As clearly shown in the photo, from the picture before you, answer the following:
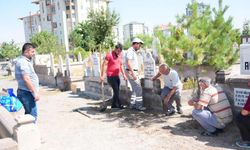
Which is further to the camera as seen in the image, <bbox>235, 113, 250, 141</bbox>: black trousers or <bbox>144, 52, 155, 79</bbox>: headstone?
<bbox>144, 52, 155, 79</bbox>: headstone

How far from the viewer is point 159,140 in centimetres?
557

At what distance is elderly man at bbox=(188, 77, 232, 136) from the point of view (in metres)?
5.38

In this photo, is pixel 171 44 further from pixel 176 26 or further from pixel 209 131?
pixel 209 131

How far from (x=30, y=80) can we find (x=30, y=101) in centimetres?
43

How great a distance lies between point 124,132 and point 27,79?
87.1 inches

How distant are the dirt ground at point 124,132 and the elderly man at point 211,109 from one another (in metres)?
0.21

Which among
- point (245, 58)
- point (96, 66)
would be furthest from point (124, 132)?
point (96, 66)

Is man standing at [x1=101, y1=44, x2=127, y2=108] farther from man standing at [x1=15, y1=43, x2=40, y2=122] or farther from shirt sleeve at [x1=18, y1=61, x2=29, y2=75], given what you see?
shirt sleeve at [x1=18, y1=61, x2=29, y2=75]

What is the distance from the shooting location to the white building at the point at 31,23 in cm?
8026

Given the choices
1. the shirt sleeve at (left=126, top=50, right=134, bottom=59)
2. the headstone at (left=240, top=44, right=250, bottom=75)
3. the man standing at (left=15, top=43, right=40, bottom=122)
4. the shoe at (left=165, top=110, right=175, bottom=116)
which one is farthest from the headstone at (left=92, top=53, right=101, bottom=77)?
the headstone at (left=240, top=44, right=250, bottom=75)

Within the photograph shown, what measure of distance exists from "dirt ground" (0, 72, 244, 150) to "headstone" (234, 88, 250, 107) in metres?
0.49

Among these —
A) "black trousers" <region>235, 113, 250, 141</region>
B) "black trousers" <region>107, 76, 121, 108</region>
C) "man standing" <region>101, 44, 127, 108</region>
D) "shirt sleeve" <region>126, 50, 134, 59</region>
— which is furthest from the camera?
"black trousers" <region>107, 76, 121, 108</region>

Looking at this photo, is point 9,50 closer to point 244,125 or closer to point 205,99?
point 205,99

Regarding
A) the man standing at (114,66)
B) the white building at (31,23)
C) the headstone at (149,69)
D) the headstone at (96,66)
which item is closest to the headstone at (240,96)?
the headstone at (149,69)
